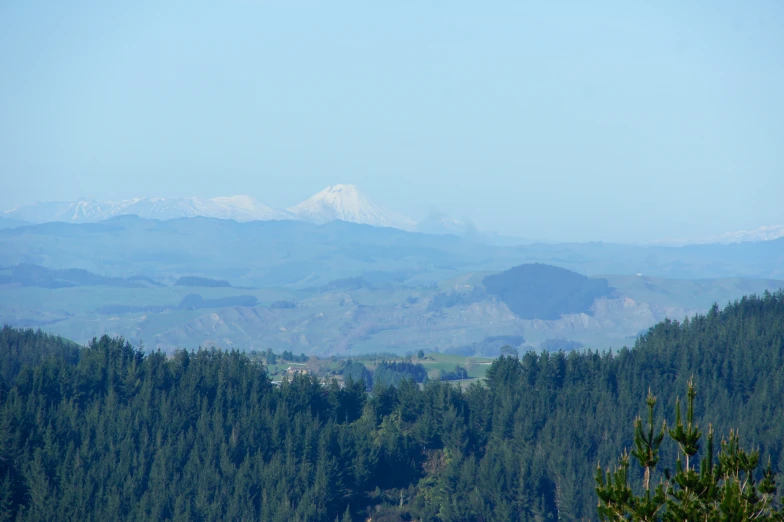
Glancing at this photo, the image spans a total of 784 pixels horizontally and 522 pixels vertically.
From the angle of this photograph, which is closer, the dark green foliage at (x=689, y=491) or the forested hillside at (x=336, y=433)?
the dark green foliage at (x=689, y=491)

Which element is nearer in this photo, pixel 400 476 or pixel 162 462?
pixel 162 462

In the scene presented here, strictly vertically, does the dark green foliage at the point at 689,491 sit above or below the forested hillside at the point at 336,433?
above

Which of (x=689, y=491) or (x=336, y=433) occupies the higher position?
(x=689, y=491)

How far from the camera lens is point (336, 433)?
74.8 m

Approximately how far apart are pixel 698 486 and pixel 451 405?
60.2m

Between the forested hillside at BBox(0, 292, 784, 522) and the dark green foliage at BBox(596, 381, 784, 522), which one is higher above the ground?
the dark green foliage at BBox(596, 381, 784, 522)

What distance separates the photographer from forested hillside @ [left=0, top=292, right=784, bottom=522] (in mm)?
64125

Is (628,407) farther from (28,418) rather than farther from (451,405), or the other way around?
(28,418)

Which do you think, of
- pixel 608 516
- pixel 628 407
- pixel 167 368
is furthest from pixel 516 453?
pixel 608 516

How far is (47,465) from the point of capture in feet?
212

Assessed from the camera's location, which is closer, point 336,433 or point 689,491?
point 689,491

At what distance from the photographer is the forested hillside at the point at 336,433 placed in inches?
2525

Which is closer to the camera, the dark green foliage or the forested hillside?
the dark green foliage

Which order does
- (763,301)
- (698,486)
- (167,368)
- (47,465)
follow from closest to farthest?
(698,486) < (47,465) < (167,368) < (763,301)
